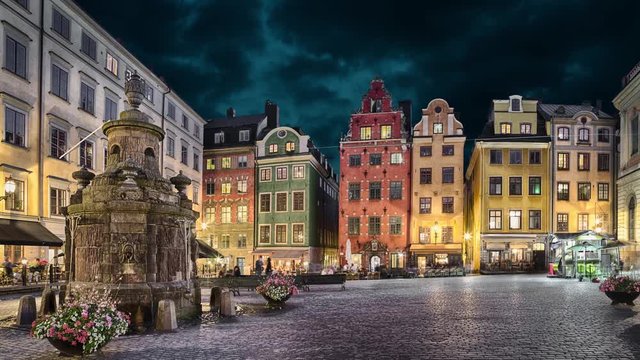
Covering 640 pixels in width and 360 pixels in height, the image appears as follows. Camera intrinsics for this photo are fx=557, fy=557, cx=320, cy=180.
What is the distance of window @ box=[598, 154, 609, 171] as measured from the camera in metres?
54.6

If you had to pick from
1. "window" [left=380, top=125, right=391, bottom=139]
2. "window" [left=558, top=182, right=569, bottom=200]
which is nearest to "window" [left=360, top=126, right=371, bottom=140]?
"window" [left=380, top=125, right=391, bottom=139]

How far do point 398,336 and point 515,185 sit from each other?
151ft

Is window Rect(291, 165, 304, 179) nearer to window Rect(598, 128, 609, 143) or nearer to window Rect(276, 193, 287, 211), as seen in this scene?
window Rect(276, 193, 287, 211)

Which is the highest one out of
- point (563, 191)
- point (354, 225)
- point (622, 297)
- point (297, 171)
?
point (297, 171)

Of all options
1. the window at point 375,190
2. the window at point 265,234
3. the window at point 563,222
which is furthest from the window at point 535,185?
the window at point 265,234

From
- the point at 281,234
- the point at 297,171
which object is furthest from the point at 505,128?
the point at 281,234

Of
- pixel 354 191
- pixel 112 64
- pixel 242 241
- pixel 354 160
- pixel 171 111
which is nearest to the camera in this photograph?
pixel 112 64

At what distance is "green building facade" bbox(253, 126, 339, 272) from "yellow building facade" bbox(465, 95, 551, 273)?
55.3 ft

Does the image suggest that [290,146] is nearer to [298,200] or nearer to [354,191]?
[298,200]

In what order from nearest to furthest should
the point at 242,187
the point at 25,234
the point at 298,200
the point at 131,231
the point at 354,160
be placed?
1. the point at 131,231
2. the point at 25,234
3. the point at 298,200
4. the point at 354,160
5. the point at 242,187

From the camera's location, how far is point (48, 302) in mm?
16609

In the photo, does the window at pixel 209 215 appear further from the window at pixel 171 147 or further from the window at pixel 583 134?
the window at pixel 583 134

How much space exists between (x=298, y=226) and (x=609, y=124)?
3231 cm

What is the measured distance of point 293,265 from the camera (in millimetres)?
55812
